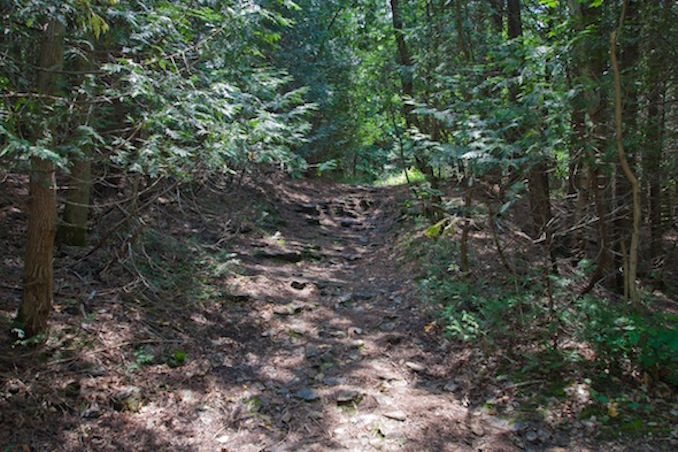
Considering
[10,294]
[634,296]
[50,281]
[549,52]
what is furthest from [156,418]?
[549,52]

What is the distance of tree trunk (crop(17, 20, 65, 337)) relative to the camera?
4.42 meters

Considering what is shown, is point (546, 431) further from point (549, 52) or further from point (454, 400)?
point (549, 52)


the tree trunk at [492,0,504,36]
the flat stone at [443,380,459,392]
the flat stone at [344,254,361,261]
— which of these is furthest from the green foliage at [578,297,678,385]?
the flat stone at [344,254,361,261]

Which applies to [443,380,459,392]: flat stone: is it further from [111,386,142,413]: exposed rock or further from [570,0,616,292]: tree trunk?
[111,386,142,413]: exposed rock

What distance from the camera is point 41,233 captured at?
445 cm

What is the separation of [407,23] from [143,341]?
444 inches

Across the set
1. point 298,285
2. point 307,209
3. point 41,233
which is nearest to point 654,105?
point 298,285

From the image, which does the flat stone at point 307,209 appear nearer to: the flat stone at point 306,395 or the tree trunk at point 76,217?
the tree trunk at point 76,217

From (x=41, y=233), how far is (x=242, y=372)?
2599 mm

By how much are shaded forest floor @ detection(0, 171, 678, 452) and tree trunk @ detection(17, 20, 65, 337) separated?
31 centimetres

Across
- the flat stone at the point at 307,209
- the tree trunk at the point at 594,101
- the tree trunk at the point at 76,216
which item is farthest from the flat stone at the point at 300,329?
the flat stone at the point at 307,209

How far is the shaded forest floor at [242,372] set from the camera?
4.12 metres

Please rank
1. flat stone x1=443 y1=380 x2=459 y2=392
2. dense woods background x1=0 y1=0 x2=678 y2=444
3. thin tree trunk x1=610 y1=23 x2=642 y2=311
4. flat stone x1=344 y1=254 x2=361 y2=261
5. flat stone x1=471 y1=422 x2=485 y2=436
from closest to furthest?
flat stone x1=471 y1=422 x2=485 y2=436
dense woods background x1=0 y1=0 x2=678 y2=444
thin tree trunk x1=610 y1=23 x2=642 y2=311
flat stone x1=443 y1=380 x2=459 y2=392
flat stone x1=344 y1=254 x2=361 y2=261

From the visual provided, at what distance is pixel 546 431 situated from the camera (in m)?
4.23
